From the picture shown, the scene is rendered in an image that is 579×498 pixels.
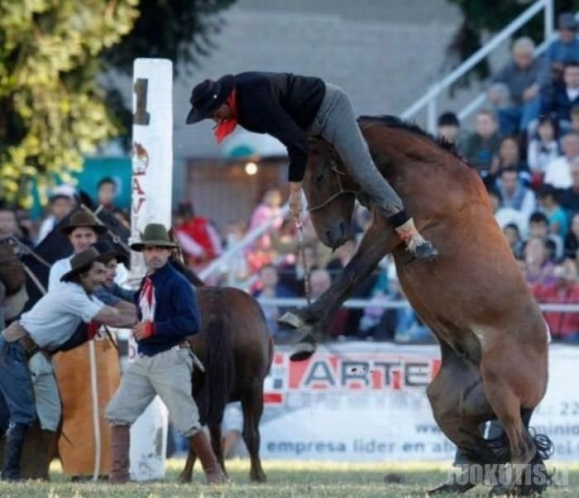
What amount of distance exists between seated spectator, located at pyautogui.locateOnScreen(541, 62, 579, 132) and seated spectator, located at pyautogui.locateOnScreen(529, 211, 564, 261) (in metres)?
2.24

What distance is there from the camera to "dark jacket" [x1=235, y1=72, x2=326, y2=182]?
37.7ft

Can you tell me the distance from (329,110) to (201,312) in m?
3.57

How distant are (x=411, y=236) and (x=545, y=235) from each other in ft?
24.2

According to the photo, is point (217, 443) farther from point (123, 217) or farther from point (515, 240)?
point (515, 240)

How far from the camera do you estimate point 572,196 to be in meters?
19.8

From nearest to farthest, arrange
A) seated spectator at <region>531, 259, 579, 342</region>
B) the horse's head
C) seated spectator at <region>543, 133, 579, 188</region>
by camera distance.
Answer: the horse's head
seated spectator at <region>531, 259, 579, 342</region>
seated spectator at <region>543, 133, 579, 188</region>

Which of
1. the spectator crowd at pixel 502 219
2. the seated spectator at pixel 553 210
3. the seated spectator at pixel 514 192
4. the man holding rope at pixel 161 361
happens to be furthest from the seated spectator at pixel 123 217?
the seated spectator at pixel 553 210

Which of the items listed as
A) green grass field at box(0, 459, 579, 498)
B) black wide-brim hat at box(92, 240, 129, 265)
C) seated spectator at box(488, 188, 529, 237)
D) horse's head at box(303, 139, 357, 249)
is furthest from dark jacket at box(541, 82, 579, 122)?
horse's head at box(303, 139, 357, 249)

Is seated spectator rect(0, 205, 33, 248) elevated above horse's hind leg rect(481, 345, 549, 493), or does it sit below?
below

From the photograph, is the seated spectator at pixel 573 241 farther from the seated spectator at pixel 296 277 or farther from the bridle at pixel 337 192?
the bridle at pixel 337 192

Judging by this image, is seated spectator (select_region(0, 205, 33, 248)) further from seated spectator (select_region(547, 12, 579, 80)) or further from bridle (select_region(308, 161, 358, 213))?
seated spectator (select_region(547, 12, 579, 80))

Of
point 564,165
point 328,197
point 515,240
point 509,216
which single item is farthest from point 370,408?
point 328,197

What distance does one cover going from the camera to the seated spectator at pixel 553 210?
63.2 ft

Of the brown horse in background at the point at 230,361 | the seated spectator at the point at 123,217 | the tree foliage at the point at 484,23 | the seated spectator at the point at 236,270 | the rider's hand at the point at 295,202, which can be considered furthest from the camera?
the tree foliage at the point at 484,23
